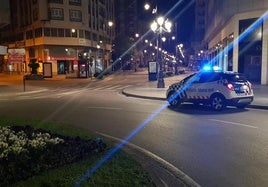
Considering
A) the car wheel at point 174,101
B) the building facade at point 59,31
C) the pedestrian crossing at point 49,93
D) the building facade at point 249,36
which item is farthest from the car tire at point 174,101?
the building facade at point 59,31

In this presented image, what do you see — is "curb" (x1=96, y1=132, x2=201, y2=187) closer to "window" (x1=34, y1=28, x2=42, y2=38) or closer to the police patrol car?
the police patrol car

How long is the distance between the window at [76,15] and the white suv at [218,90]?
205 ft

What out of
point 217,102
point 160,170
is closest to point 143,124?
point 217,102

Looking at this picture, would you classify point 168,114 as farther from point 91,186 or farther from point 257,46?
point 257,46

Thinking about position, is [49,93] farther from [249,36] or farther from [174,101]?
[249,36]

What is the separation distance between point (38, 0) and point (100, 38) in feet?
69.9

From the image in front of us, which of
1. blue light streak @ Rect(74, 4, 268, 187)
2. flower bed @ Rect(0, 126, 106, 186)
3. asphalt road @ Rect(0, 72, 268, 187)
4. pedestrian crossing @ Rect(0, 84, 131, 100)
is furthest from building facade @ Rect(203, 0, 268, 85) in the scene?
flower bed @ Rect(0, 126, 106, 186)

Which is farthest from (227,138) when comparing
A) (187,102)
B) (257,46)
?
(257,46)

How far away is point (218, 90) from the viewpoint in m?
15.9

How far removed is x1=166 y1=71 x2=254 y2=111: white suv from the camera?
616 inches

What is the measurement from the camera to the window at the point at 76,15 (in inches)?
2997

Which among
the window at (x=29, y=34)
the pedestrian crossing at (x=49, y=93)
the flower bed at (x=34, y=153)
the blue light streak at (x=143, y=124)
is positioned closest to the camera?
the flower bed at (x=34, y=153)

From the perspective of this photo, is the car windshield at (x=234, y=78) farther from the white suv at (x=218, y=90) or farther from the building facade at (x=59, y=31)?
the building facade at (x=59, y=31)

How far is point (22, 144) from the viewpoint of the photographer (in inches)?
288
